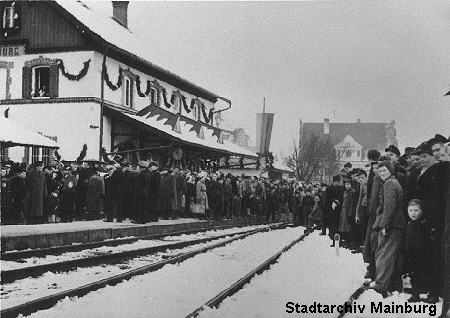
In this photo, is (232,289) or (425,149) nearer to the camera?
(425,149)

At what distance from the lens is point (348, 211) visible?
11258 mm

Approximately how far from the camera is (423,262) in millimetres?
6371

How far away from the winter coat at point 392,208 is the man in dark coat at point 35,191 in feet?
28.2

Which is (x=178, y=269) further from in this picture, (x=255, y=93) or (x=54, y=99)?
(x=54, y=99)

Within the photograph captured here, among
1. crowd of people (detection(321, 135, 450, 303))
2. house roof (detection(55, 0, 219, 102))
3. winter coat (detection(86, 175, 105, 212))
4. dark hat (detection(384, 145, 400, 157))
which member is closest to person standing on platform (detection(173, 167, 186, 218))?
winter coat (detection(86, 175, 105, 212))

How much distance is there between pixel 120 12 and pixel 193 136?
25.5 ft

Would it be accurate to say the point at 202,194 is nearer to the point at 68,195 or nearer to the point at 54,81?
the point at 68,195

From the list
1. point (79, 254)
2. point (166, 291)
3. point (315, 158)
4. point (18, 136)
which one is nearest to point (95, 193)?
point (18, 136)

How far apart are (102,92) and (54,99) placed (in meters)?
1.49

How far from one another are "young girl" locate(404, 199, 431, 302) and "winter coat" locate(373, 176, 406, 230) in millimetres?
233

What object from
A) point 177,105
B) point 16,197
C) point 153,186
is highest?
point 177,105

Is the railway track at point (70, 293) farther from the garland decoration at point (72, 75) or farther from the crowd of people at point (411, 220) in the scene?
the garland decoration at point (72, 75)

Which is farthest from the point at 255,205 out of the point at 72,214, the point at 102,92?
the point at 72,214

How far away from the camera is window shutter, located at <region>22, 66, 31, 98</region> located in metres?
18.9
